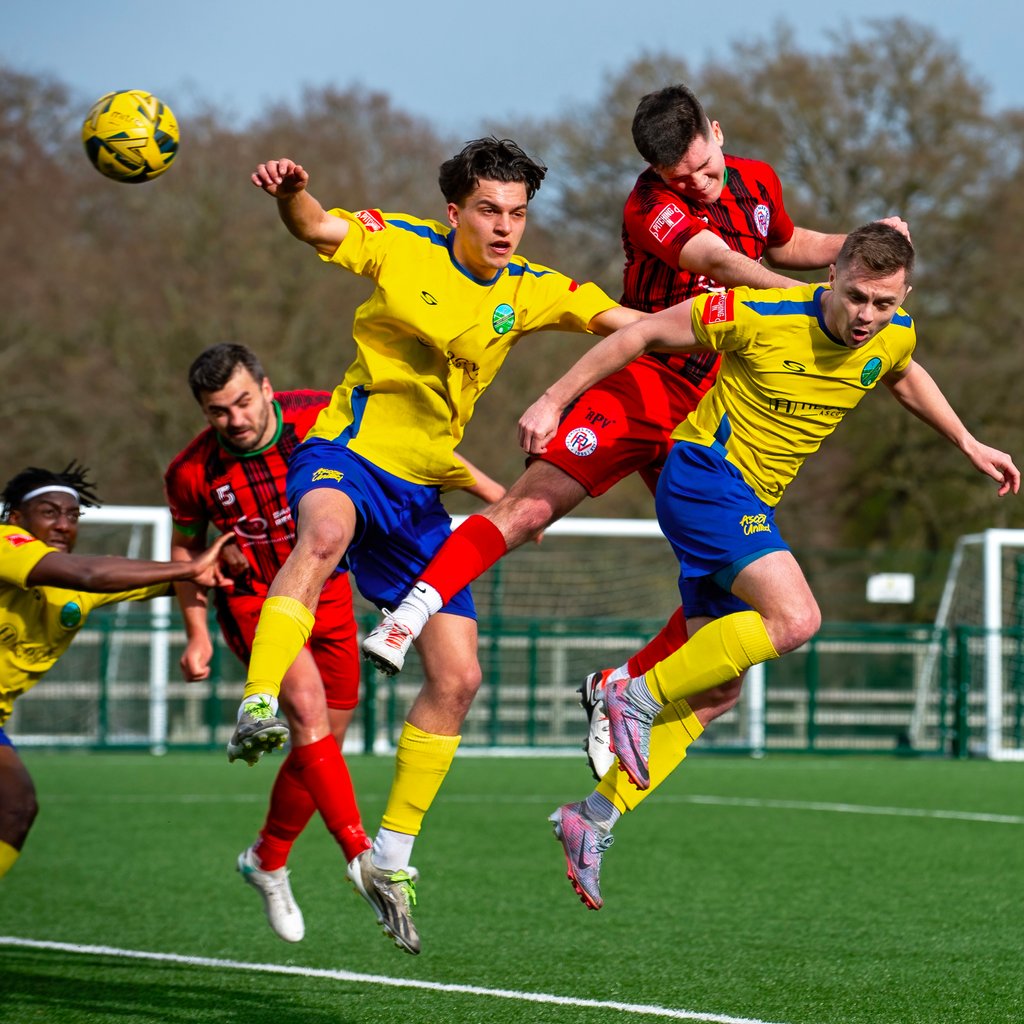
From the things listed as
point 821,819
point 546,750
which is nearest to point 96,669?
point 546,750

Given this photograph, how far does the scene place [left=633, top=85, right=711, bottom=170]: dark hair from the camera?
5867 millimetres

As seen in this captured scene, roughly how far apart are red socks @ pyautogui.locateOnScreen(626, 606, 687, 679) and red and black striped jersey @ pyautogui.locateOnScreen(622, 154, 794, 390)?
Answer: 0.95 metres

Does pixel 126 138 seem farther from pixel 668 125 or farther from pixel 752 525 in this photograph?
pixel 752 525

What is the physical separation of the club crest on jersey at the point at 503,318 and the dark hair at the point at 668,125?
0.79m

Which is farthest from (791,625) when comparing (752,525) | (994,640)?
(994,640)

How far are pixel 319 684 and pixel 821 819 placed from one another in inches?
260

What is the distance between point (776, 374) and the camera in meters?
5.54

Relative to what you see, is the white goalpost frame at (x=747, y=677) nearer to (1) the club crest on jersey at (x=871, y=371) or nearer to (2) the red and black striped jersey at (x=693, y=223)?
(2) the red and black striped jersey at (x=693, y=223)

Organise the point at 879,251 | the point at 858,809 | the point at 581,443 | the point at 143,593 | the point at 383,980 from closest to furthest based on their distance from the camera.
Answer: the point at 879,251
the point at 581,443
the point at 383,980
the point at 143,593
the point at 858,809

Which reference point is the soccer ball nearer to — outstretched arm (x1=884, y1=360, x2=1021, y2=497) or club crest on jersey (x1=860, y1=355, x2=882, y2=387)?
club crest on jersey (x1=860, y1=355, x2=882, y2=387)

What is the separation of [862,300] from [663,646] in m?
1.59

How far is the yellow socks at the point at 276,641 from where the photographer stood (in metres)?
5.10

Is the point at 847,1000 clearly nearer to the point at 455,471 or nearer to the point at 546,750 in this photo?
the point at 455,471

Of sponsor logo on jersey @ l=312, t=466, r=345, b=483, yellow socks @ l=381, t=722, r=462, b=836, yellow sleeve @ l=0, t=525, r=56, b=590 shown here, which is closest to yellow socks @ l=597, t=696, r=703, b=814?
yellow socks @ l=381, t=722, r=462, b=836
